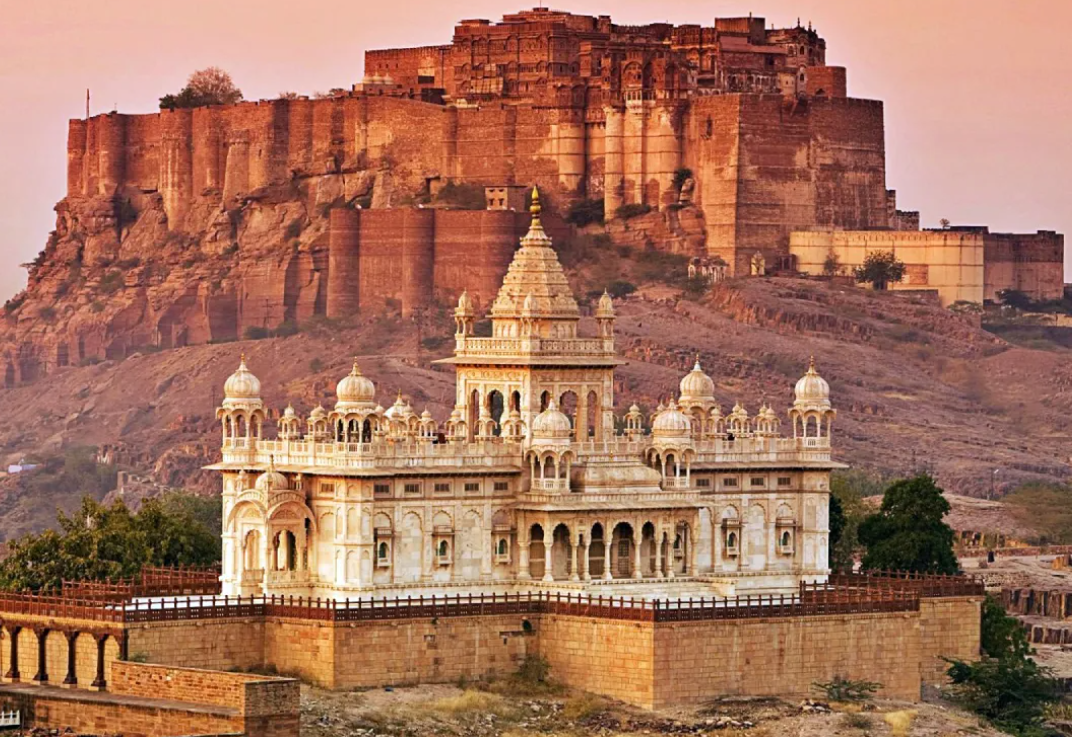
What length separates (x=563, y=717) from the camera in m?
87.8

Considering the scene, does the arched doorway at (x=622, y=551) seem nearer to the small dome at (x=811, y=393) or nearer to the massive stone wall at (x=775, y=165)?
the small dome at (x=811, y=393)

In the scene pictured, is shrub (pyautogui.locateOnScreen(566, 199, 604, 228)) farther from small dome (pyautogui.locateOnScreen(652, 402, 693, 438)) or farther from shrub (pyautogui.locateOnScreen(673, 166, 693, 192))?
small dome (pyautogui.locateOnScreen(652, 402, 693, 438))

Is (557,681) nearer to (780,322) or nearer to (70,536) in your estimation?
(70,536)

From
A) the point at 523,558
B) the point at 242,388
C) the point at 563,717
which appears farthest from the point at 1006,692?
the point at 242,388

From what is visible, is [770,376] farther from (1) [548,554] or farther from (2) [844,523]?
(1) [548,554]

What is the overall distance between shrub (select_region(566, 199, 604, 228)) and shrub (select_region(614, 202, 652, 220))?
80 cm

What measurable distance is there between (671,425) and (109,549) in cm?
1362

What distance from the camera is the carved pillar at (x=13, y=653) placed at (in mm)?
89375

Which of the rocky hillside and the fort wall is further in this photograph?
the fort wall

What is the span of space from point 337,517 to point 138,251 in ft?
301

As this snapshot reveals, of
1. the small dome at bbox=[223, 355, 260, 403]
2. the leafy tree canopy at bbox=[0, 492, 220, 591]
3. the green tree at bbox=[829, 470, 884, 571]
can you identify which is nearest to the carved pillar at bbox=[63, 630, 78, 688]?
the leafy tree canopy at bbox=[0, 492, 220, 591]

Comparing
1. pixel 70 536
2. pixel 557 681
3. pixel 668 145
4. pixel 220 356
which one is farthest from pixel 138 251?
pixel 557 681

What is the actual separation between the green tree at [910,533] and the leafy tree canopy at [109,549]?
15651 mm

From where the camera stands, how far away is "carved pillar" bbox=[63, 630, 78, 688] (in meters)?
87.7
